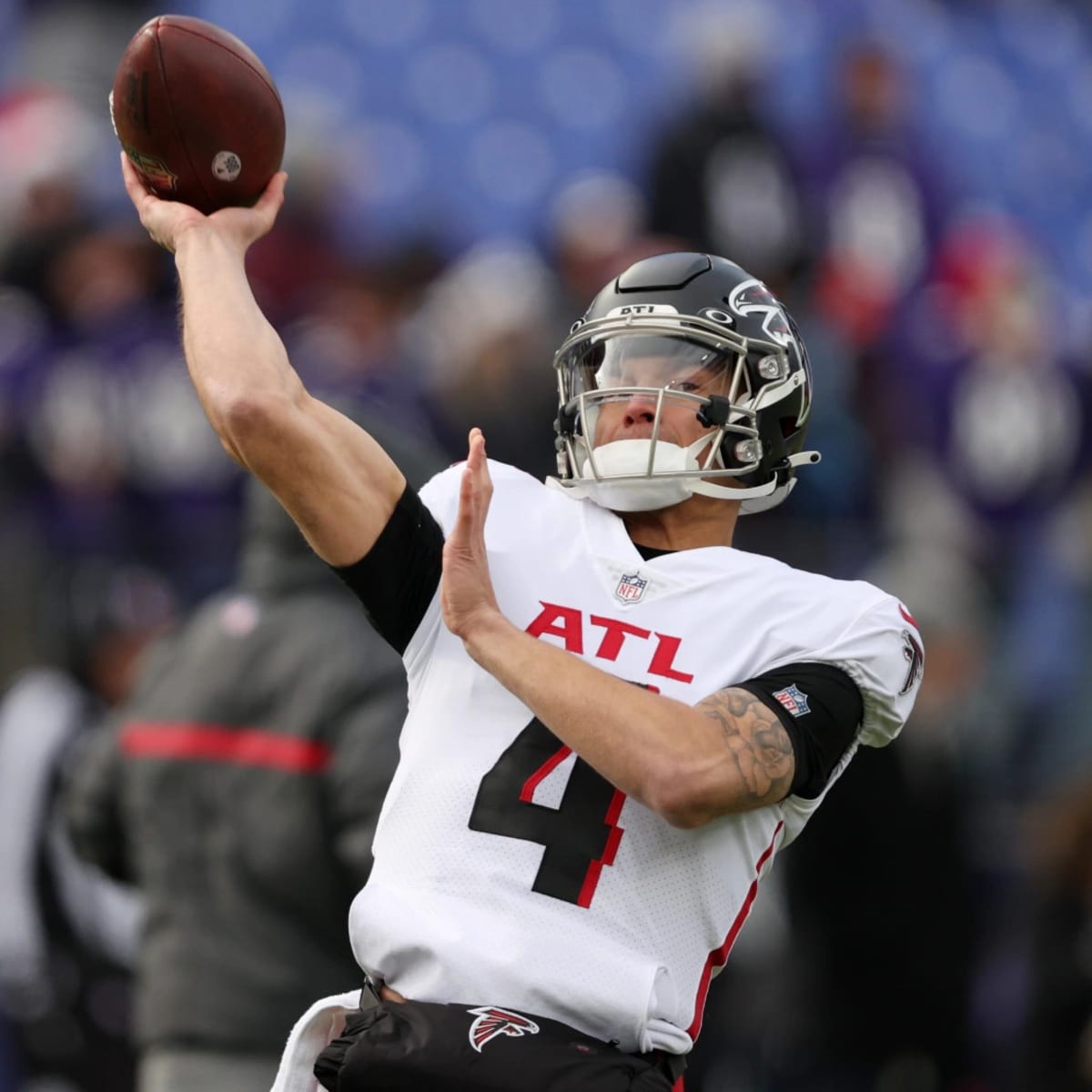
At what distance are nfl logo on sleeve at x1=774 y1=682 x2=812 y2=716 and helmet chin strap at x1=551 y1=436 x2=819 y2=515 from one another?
40cm

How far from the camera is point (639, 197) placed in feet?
31.2

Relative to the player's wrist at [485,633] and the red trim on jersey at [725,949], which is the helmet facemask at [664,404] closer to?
the player's wrist at [485,633]

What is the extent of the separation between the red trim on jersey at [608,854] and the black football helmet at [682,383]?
1.70ft

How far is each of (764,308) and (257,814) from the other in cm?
222

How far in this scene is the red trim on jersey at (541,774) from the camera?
273 cm

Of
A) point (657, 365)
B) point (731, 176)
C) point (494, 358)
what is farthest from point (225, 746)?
point (731, 176)

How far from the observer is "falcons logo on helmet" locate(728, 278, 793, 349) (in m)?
3.15

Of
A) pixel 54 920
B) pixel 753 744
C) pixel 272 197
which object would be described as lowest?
pixel 54 920

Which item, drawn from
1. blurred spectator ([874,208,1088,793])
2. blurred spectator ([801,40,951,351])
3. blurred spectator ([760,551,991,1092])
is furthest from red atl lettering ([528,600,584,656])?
blurred spectator ([801,40,951,351])

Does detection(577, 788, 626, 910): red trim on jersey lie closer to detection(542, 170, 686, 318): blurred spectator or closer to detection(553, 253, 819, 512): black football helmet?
detection(553, 253, 819, 512): black football helmet

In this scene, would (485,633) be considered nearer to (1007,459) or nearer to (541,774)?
(541,774)

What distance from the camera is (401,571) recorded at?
2.81 metres

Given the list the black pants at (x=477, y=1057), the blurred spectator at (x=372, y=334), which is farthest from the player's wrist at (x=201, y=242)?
the blurred spectator at (x=372, y=334)

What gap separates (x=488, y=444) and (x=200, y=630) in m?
2.86
